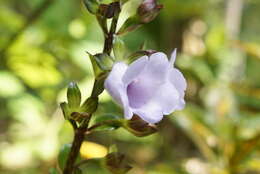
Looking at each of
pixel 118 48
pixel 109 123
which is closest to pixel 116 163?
pixel 109 123

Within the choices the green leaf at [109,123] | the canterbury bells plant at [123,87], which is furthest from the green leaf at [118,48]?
the green leaf at [109,123]

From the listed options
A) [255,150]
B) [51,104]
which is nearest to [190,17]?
[51,104]

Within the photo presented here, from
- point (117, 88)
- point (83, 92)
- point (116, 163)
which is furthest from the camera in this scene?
point (83, 92)

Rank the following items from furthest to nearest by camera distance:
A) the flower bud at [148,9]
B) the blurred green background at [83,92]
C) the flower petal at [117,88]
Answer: the blurred green background at [83,92] → the flower bud at [148,9] → the flower petal at [117,88]

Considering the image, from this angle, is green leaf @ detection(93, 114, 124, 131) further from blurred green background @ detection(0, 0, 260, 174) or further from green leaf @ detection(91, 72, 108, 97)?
blurred green background @ detection(0, 0, 260, 174)

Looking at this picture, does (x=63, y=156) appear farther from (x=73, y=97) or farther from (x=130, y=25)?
(x=130, y=25)

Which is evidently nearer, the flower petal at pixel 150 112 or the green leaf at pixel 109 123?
the flower petal at pixel 150 112

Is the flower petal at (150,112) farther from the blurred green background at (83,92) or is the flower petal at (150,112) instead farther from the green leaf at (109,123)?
the blurred green background at (83,92)

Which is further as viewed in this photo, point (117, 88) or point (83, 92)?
point (83, 92)
